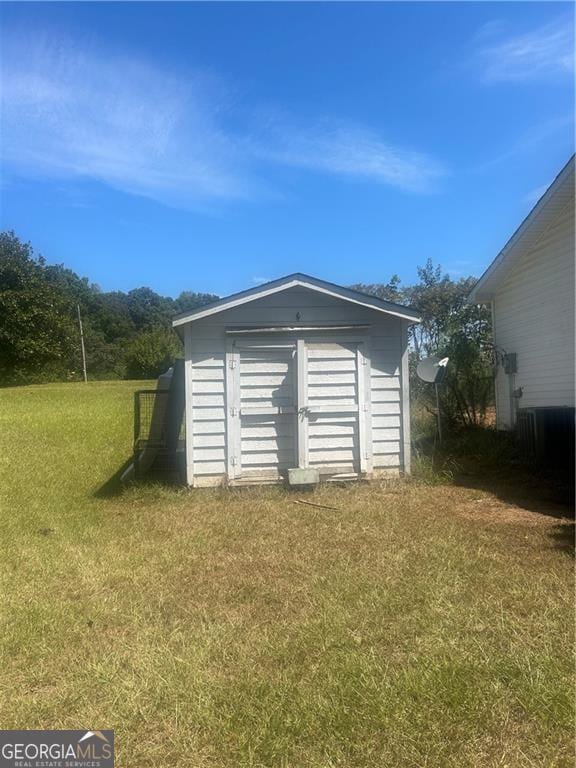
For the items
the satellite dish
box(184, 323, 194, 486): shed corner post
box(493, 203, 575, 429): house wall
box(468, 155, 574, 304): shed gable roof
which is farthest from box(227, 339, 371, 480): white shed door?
box(468, 155, 574, 304): shed gable roof

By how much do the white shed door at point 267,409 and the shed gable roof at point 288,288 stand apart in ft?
2.09

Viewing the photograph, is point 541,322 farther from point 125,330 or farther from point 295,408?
point 125,330

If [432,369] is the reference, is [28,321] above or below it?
above

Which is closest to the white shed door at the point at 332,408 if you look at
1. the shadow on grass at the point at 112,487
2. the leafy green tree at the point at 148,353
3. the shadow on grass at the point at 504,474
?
the shadow on grass at the point at 504,474

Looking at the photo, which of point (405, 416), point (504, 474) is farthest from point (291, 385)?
point (504, 474)

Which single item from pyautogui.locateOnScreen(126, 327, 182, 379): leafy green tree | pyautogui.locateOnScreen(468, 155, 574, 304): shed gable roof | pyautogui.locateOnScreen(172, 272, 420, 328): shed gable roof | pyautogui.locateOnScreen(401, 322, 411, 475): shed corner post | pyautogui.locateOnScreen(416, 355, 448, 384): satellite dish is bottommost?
pyautogui.locateOnScreen(401, 322, 411, 475): shed corner post

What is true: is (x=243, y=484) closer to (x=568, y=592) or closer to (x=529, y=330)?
(x=568, y=592)

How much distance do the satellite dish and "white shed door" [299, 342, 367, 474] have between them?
2.63 meters

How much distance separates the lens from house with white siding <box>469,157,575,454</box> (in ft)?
26.1

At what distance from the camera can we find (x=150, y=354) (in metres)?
46.3

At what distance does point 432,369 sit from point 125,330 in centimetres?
5423

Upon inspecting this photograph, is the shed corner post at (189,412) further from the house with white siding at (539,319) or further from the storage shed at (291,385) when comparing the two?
the house with white siding at (539,319)

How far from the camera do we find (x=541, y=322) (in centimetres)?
895

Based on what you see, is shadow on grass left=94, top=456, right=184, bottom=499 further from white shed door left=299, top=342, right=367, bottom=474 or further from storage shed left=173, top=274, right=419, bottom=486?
white shed door left=299, top=342, right=367, bottom=474
